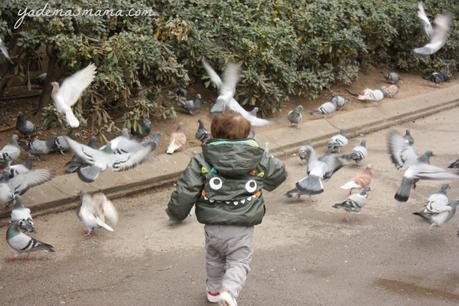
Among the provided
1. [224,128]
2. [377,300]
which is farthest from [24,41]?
[377,300]

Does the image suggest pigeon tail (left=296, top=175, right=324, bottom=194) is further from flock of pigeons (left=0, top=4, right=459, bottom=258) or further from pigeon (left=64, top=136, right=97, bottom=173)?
pigeon (left=64, top=136, right=97, bottom=173)

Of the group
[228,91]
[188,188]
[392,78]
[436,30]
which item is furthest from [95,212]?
[436,30]

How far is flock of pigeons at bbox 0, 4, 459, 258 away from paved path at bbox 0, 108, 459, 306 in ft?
0.59

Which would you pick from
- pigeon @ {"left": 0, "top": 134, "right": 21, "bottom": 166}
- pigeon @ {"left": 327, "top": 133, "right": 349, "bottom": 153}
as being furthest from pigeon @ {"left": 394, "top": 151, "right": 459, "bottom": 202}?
pigeon @ {"left": 0, "top": 134, "right": 21, "bottom": 166}

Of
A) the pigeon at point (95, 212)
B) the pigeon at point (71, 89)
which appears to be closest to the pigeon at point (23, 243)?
the pigeon at point (95, 212)

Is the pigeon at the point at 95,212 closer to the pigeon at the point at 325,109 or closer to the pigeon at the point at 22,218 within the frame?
the pigeon at the point at 22,218

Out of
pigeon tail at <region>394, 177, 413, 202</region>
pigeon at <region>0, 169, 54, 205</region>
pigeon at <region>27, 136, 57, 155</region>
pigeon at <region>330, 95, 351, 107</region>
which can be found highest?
pigeon tail at <region>394, 177, 413, 202</region>

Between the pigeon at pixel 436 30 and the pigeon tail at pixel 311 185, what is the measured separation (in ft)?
14.9

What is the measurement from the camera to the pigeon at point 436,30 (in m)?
10.0

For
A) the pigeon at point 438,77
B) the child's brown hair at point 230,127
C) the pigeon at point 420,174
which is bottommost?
the pigeon at point 438,77

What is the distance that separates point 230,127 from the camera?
3854 millimetres

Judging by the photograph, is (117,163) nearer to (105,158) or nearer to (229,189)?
(105,158)

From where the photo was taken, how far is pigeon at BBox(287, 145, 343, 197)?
606 centimetres

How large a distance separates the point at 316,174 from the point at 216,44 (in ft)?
8.85
